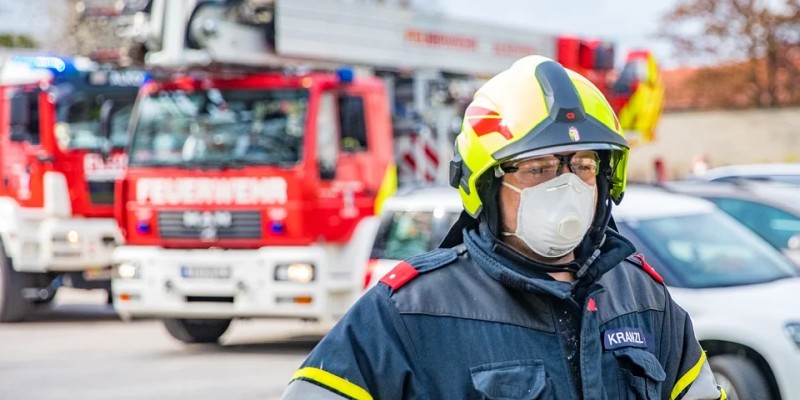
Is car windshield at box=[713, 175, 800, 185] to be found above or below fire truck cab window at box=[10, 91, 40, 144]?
below

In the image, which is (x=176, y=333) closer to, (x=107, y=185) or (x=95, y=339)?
(x=95, y=339)

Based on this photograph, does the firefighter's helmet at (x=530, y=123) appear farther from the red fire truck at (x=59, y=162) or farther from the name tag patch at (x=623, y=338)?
the red fire truck at (x=59, y=162)

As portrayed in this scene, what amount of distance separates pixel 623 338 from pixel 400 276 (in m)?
0.42

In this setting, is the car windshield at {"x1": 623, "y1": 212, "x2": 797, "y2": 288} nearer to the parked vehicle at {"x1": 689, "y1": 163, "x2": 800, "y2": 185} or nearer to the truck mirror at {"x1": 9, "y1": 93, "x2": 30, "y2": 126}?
the parked vehicle at {"x1": 689, "y1": 163, "x2": 800, "y2": 185}

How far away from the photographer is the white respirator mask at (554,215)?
2.51 metres

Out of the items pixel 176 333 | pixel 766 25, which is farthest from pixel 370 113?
pixel 766 25

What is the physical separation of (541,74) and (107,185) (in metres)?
11.6

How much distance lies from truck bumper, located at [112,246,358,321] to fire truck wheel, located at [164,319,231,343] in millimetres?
846

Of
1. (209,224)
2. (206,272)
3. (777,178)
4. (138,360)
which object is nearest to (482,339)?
(206,272)

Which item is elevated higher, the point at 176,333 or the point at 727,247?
the point at 727,247

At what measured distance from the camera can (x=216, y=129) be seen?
11281 millimetres

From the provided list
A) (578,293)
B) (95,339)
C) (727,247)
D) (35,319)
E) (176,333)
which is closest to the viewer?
(578,293)

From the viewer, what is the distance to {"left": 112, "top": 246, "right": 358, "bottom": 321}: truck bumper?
10820 millimetres

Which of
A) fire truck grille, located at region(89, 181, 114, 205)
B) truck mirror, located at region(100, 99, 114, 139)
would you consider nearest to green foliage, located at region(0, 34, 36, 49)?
fire truck grille, located at region(89, 181, 114, 205)
